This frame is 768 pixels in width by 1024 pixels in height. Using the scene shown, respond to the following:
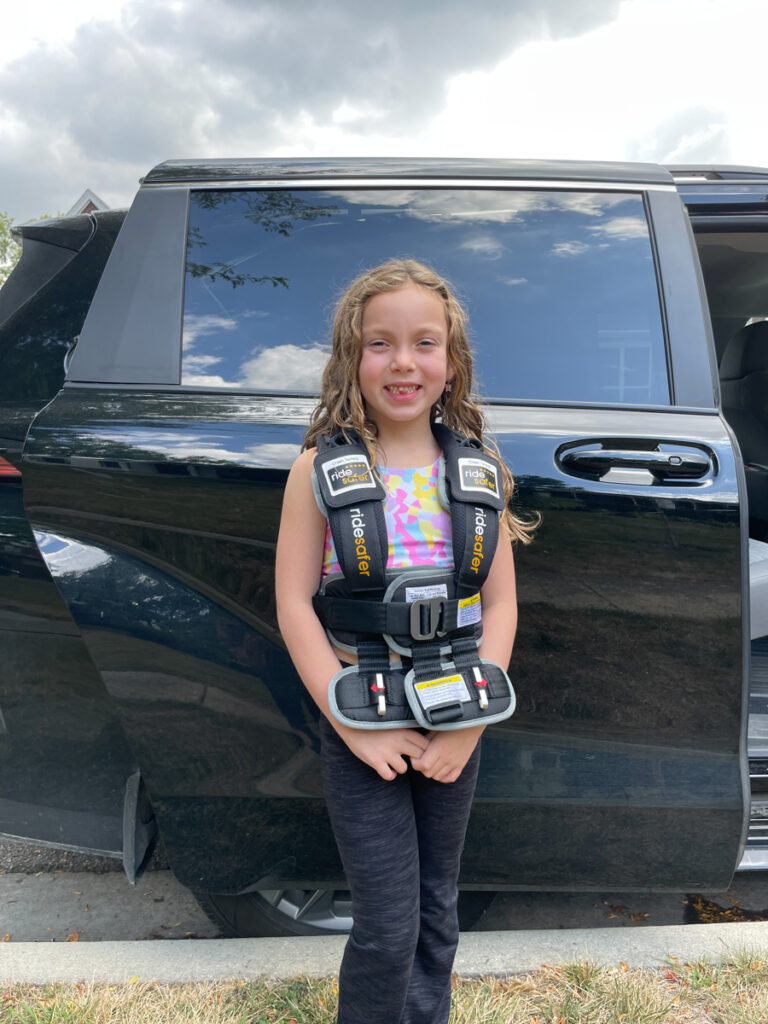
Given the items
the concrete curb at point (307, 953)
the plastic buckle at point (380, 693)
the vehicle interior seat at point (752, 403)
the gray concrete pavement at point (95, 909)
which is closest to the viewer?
the plastic buckle at point (380, 693)

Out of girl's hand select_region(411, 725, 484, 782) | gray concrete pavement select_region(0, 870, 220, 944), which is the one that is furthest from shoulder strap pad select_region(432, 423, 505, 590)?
gray concrete pavement select_region(0, 870, 220, 944)

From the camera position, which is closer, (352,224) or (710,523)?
(710,523)

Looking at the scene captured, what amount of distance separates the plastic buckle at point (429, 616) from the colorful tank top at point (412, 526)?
75mm

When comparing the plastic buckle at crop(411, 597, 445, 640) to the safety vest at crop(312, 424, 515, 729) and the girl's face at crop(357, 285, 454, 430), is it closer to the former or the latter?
the safety vest at crop(312, 424, 515, 729)

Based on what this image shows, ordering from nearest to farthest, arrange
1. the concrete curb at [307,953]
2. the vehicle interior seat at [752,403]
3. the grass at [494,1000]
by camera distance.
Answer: the grass at [494,1000] < the concrete curb at [307,953] < the vehicle interior seat at [752,403]

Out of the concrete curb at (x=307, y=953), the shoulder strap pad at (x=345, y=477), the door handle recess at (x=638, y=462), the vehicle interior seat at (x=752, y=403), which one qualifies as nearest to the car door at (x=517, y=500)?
the door handle recess at (x=638, y=462)

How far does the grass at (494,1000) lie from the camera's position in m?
1.52

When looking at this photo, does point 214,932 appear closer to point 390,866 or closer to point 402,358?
point 390,866

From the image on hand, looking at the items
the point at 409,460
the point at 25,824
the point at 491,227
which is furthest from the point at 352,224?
the point at 25,824

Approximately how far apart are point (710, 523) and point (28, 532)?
1499 millimetres

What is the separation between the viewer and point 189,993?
1575mm

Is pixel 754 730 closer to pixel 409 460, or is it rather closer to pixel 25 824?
pixel 409 460

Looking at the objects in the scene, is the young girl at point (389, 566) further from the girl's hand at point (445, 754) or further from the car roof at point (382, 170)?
the car roof at point (382, 170)

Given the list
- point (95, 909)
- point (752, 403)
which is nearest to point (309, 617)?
point (95, 909)
